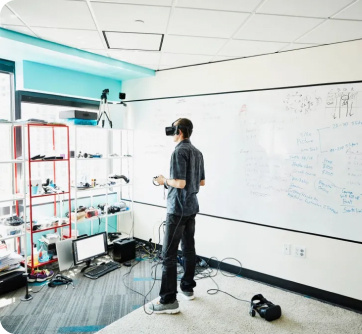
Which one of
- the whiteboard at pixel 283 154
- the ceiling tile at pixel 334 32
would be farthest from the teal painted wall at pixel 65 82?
the ceiling tile at pixel 334 32

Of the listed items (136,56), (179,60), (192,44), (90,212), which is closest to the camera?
(192,44)

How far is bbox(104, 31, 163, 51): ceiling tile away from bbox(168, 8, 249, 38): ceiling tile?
9.5 inches

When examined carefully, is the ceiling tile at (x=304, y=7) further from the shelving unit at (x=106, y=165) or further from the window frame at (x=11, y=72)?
the window frame at (x=11, y=72)

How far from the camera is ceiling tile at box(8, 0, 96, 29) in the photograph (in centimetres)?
186

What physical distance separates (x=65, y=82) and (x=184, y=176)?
6.93 feet

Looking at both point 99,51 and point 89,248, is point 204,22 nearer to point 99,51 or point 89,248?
point 99,51

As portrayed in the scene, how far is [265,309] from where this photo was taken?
2.33m

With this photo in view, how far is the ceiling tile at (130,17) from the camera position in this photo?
1.90m

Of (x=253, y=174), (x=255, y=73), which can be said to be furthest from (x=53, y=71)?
(x=253, y=174)

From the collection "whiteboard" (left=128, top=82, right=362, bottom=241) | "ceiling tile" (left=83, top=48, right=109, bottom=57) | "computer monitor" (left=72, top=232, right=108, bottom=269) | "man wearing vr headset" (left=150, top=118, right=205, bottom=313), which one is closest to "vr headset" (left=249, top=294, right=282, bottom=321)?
"man wearing vr headset" (left=150, top=118, right=205, bottom=313)

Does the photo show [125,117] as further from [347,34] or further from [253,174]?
[347,34]

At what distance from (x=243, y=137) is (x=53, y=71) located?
2303 mm

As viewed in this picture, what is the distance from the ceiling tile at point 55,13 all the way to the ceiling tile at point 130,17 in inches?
3.7

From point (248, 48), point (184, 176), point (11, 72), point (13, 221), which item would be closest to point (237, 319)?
point (184, 176)
